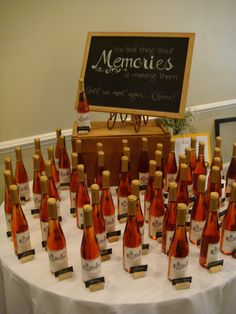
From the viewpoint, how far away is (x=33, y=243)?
113 centimetres

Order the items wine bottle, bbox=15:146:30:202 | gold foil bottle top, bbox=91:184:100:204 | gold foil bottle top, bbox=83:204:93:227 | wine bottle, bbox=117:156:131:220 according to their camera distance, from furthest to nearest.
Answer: wine bottle, bbox=15:146:30:202 < wine bottle, bbox=117:156:131:220 < gold foil bottle top, bbox=91:184:100:204 < gold foil bottle top, bbox=83:204:93:227

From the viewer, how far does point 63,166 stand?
4.79 ft

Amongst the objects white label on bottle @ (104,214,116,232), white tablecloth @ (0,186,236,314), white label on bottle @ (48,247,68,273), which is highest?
white label on bottle @ (104,214,116,232)

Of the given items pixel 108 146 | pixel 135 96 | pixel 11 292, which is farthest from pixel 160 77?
pixel 11 292

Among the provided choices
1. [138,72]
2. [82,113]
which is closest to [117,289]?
[82,113]

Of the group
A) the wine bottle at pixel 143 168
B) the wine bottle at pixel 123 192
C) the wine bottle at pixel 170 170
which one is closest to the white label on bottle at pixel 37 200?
the wine bottle at pixel 123 192

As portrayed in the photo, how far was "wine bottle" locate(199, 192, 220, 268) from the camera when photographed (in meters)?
0.96

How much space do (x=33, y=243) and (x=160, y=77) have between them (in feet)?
2.94

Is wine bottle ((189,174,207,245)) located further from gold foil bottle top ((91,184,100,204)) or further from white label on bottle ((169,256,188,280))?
gold foil bottle top ((91,184,100,204))

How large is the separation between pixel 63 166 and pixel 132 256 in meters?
0.63

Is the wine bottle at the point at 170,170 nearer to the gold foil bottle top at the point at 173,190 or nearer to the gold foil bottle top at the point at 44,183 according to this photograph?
the gold foil bottle top at the point at 173,190

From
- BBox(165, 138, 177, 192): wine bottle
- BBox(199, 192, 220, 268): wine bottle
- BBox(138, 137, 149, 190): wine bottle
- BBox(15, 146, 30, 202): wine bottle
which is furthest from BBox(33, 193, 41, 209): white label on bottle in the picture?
BBox(199, 192, 220, 268): wine bottle

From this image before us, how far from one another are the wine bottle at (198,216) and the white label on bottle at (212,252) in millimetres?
120

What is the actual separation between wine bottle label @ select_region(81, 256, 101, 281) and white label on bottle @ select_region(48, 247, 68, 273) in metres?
0.08
